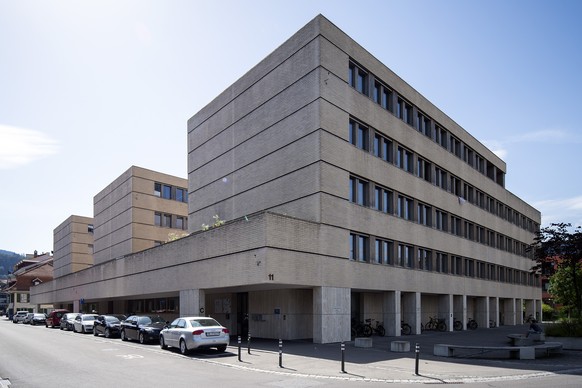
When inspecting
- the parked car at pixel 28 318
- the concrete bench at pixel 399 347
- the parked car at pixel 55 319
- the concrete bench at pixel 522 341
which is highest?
the concrete bench at pixel 399 347

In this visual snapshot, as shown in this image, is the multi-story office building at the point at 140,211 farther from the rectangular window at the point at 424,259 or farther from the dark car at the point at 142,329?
the rectangular window at the point at 424,259

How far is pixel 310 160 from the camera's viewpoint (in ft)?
88.2

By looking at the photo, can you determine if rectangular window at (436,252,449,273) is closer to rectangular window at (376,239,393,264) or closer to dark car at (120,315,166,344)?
rectangular window at (376,239,393,264)

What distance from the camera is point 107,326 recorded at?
32.8 metres

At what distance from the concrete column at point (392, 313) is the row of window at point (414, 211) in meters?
4.92

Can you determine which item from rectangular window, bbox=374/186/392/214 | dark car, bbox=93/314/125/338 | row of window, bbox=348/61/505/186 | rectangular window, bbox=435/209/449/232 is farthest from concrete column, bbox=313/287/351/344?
rectangular window, bbox=435/209/449/232

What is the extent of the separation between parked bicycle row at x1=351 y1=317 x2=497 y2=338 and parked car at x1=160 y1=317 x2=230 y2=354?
416 inches

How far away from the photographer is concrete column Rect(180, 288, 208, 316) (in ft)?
98.1

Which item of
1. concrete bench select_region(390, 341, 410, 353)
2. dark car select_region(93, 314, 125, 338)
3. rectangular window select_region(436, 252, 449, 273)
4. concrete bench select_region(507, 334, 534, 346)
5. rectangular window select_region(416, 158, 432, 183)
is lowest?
dark car select_region(93, 314, 125, 338)

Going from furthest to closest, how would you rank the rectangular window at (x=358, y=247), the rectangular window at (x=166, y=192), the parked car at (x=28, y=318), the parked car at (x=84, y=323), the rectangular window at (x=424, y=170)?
the parked car at (x=28, y=318) < the rectangular window at (x=166, y=192) < the parked car at (x=84, y=323) < the rectangular window at (x=424, y=170) < the rectangular window at (x=358, y=247)

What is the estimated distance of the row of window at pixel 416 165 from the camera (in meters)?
30.6

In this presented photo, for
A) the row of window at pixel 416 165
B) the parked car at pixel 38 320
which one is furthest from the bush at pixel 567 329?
the parked car at pixel 38 320

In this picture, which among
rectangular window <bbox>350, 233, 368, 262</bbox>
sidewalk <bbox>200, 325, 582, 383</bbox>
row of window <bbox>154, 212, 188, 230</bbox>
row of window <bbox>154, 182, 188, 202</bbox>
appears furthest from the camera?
row of window <bbox>154, 182, 188, 202</bbox>

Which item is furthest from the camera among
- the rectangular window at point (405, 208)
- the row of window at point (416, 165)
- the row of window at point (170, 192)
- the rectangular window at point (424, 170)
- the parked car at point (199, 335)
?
the row of window at point (170, 192)
